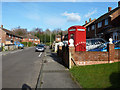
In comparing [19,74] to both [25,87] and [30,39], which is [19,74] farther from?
[30,39]

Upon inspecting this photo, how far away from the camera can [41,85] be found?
5.59 meters

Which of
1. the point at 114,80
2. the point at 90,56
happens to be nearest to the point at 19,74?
the point at 90,56

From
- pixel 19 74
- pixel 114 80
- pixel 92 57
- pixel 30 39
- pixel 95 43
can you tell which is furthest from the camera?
pixel 30 39

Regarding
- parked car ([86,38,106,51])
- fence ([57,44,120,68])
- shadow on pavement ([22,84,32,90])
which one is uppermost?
parked car ([86,38,106,51])

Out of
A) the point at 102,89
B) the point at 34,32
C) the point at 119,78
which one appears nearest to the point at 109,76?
the point at 119,78

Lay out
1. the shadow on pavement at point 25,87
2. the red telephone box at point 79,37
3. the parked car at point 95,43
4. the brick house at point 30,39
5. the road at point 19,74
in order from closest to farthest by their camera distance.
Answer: the shadow on pavement at point 25,87, the road at point 19,74, the red telephone box at point 79,37, the parked car at point 95,43, the brick house at point 30,39

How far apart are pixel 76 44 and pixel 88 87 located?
6.61 meters

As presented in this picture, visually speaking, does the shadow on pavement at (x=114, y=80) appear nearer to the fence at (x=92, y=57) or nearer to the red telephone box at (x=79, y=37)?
the fence at (x=92, y=57)

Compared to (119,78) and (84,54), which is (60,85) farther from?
(84,54)

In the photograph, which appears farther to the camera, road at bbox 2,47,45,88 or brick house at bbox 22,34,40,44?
brick house at bbox 22,34,40,44

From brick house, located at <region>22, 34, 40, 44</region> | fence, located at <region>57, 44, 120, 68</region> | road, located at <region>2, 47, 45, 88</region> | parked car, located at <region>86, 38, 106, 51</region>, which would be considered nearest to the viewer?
road, located at <region>2, 47, 45, 88</region>

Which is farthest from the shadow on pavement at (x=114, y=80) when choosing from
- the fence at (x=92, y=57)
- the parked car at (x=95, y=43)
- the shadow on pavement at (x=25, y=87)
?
the parked car at (x=95, y=43)

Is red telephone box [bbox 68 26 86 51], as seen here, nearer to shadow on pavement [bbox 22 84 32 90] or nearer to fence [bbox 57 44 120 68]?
fence [bbox 57 44 120 68]

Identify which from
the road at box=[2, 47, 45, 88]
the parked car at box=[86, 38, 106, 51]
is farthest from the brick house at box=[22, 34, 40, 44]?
the road at box=[2, 47, 45, 88]
